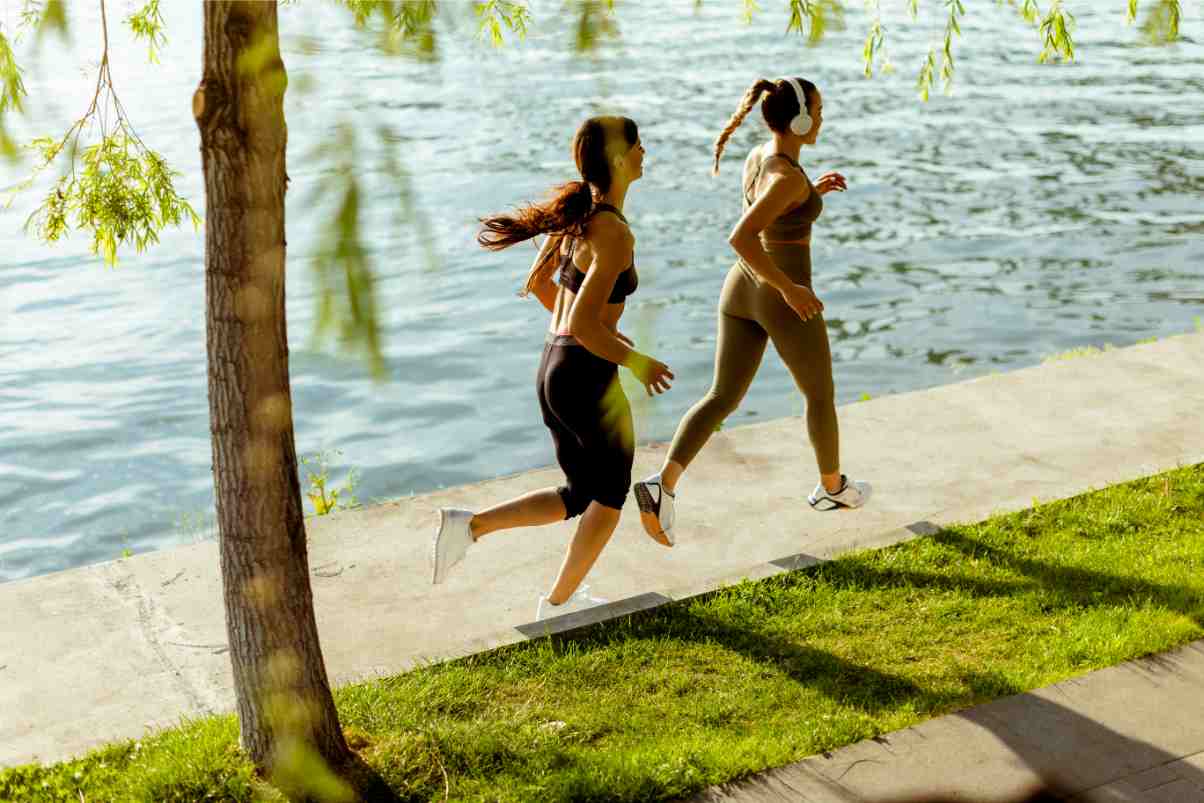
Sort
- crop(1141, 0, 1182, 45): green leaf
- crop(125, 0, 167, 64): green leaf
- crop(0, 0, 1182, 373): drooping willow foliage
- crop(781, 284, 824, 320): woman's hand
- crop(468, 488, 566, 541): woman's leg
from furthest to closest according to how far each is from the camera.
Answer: crop(781, 284, 824, 320): woman's hand → crop(468, 488, 566, 541): woman's leg → crop(125, 0, 167, 64): green leaf → crop(1141, 0, 1182, 45): green leaf → crop(0, 0, 1182, 373): drooping willow foliage

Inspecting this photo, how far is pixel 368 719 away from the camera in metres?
4.64

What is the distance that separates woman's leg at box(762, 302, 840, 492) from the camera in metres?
5.90

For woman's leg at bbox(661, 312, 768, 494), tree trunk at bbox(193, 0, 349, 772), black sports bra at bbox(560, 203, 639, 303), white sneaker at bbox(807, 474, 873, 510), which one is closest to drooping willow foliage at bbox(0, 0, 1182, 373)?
tree trunk at bbox(193, 0, 349, 772)

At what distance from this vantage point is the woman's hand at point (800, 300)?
5668 millimetres

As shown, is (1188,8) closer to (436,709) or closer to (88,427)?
(88,427)

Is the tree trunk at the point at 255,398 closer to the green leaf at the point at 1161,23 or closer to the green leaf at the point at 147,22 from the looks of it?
the green leaf at the point at 147,22

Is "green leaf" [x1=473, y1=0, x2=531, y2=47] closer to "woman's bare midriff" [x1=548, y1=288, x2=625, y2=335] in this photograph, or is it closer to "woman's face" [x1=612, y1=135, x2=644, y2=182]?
"woman's face" [x1=612, y1=135, x2=644, y2=182]

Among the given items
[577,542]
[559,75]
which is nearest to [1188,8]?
[559,75]

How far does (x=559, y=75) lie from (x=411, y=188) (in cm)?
2370

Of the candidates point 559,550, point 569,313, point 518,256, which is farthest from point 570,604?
point 518,256

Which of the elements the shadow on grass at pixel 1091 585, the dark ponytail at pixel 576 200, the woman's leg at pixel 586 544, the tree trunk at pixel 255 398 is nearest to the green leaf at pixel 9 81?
the tree trunk at pixel 255 398

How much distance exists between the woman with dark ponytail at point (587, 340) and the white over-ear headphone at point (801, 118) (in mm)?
919

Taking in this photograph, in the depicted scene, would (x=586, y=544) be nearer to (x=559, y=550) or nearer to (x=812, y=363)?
(x=559, y=550)

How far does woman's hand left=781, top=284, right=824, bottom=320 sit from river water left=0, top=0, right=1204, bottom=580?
41.9 inches
